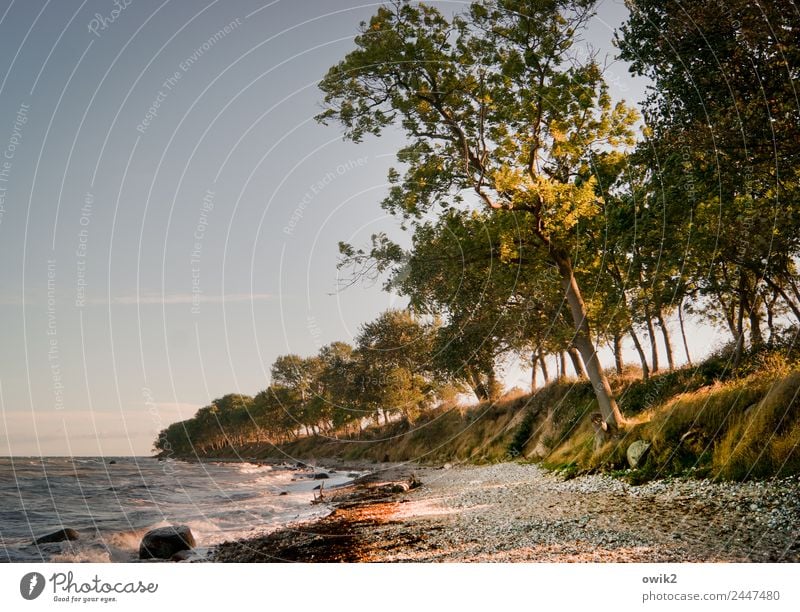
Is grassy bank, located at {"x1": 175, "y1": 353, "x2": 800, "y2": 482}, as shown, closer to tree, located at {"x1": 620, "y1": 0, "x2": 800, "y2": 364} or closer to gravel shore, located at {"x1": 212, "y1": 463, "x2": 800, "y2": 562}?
gravel shore, located at {"x1": 212, "y1": 463, "x2": 800, "y2": 562}

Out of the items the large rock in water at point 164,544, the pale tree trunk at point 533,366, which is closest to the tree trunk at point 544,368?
the pale tree trunk at point 533,366

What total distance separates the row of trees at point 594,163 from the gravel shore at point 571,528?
5.65 meters

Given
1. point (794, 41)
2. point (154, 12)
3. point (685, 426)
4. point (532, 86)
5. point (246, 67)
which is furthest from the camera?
point (532, 86)

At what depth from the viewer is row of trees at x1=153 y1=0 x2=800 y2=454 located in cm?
1047

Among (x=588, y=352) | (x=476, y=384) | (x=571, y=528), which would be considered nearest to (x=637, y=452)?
(x=588, y=352)

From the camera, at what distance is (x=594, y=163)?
60.7 ft

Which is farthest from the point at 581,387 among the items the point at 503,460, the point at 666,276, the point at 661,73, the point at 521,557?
the point at 521,557

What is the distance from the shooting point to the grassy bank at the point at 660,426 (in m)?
10.7

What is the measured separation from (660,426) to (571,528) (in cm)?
637

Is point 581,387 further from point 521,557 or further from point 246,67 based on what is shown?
point 246,67

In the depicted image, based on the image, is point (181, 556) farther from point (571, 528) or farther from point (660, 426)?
point (660, 426)

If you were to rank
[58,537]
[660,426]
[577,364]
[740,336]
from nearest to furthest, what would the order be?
[660,426] < [58,537] < [740,336] < [577,364]

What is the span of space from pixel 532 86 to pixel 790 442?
12.9 metres

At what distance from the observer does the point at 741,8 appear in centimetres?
967
